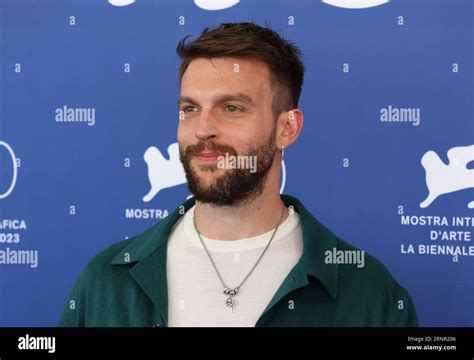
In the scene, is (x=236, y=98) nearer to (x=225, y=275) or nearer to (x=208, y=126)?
(x=208, y=126)

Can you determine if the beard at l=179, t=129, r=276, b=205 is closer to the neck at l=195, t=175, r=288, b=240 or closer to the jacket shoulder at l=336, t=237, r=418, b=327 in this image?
the neck at l=195, t=175, r=288, b=240

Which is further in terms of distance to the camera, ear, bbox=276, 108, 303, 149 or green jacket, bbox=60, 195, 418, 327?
ear, bbox=276, 108, 303, 149

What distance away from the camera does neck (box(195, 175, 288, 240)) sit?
6.79ft

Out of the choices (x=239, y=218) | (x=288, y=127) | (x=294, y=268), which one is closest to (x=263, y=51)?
(x=288, y=127)

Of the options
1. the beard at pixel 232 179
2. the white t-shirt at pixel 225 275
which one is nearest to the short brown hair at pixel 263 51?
the beard at pixel 232 179

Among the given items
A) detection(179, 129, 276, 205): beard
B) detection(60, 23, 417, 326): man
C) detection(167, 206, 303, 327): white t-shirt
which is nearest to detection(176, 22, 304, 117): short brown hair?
detection(60, 23, 417, 326): man

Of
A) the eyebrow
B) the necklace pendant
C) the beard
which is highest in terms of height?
the eyebrow

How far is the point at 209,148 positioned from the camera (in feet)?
6.80

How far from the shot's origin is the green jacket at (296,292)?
200 centimetres

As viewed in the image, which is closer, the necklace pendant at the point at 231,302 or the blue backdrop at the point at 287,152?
the necklace pendant at the point at 231,302

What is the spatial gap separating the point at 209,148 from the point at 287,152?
28 cm

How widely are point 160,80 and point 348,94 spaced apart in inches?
25.2

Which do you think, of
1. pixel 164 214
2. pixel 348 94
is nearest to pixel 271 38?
pixel 348 94

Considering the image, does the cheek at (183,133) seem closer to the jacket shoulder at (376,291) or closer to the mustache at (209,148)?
the mustache at (209,148)
